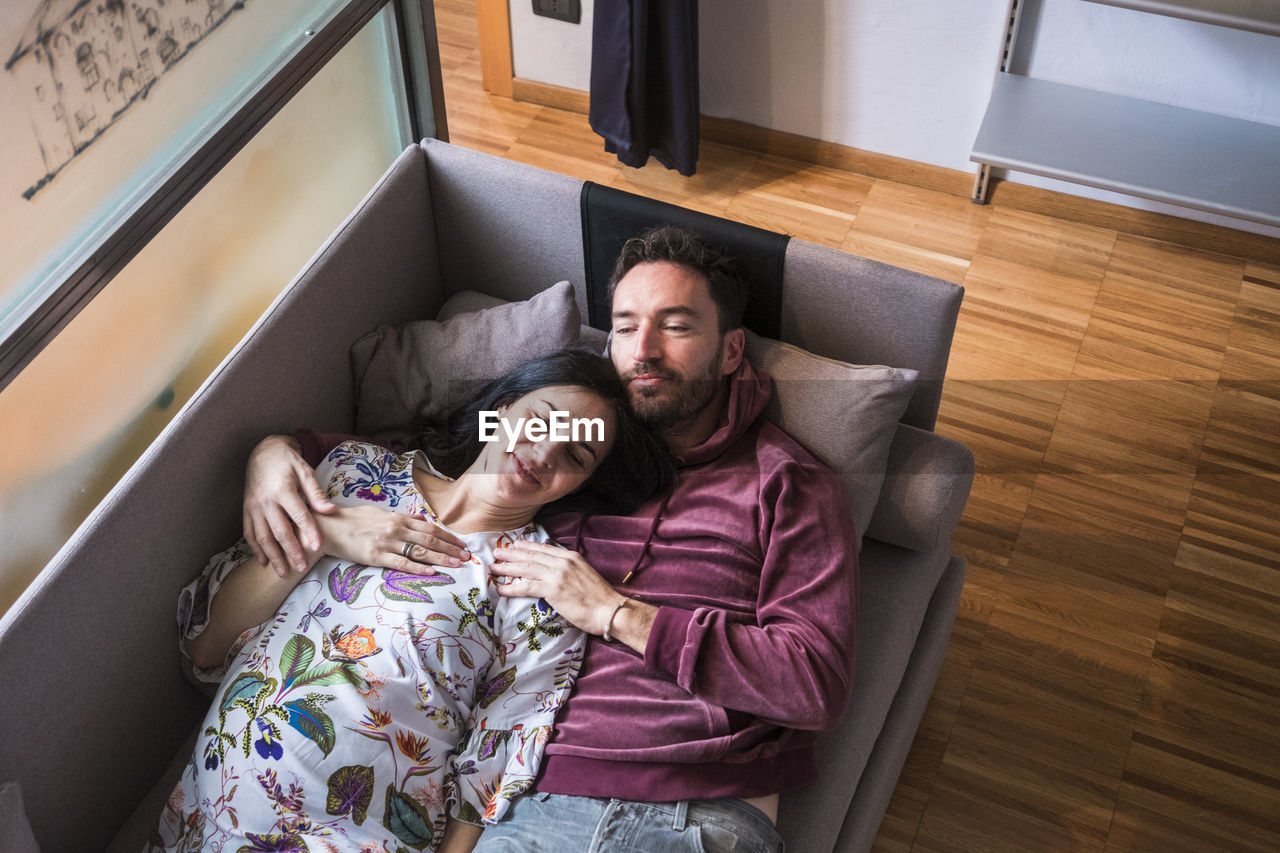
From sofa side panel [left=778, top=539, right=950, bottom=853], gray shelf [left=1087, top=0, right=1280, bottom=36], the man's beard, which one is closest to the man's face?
the man's beard

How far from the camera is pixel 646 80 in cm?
283

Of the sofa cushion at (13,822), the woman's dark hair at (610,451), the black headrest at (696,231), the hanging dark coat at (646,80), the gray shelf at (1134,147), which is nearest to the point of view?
the sofa cushion at (13,822)

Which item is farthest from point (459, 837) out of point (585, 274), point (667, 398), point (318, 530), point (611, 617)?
point (585, 274)

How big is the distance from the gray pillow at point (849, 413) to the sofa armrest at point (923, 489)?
42mm

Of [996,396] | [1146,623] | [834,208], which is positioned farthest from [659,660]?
[834,208]

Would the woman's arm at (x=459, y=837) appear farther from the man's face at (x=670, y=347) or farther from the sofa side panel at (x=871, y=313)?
the sofa side panel at (x=871, y=313)

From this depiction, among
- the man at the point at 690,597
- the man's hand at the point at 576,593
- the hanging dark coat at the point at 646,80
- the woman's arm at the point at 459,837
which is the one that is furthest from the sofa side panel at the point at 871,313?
the hanging dark coat at the point at 646,80

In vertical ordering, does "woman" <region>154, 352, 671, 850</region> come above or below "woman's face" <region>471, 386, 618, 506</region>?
below

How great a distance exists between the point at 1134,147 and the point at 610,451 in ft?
5.34

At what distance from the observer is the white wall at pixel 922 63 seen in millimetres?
2574

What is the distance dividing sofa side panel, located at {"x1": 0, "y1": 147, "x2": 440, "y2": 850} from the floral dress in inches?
3.1

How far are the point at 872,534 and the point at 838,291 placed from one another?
385mm

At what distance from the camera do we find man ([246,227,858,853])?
1.46 metres

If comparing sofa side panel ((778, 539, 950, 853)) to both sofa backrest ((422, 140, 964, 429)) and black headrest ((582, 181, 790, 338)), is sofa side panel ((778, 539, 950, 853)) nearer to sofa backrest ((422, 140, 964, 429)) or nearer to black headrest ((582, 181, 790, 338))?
sofa backrest ((422, 140, 964, 429))
